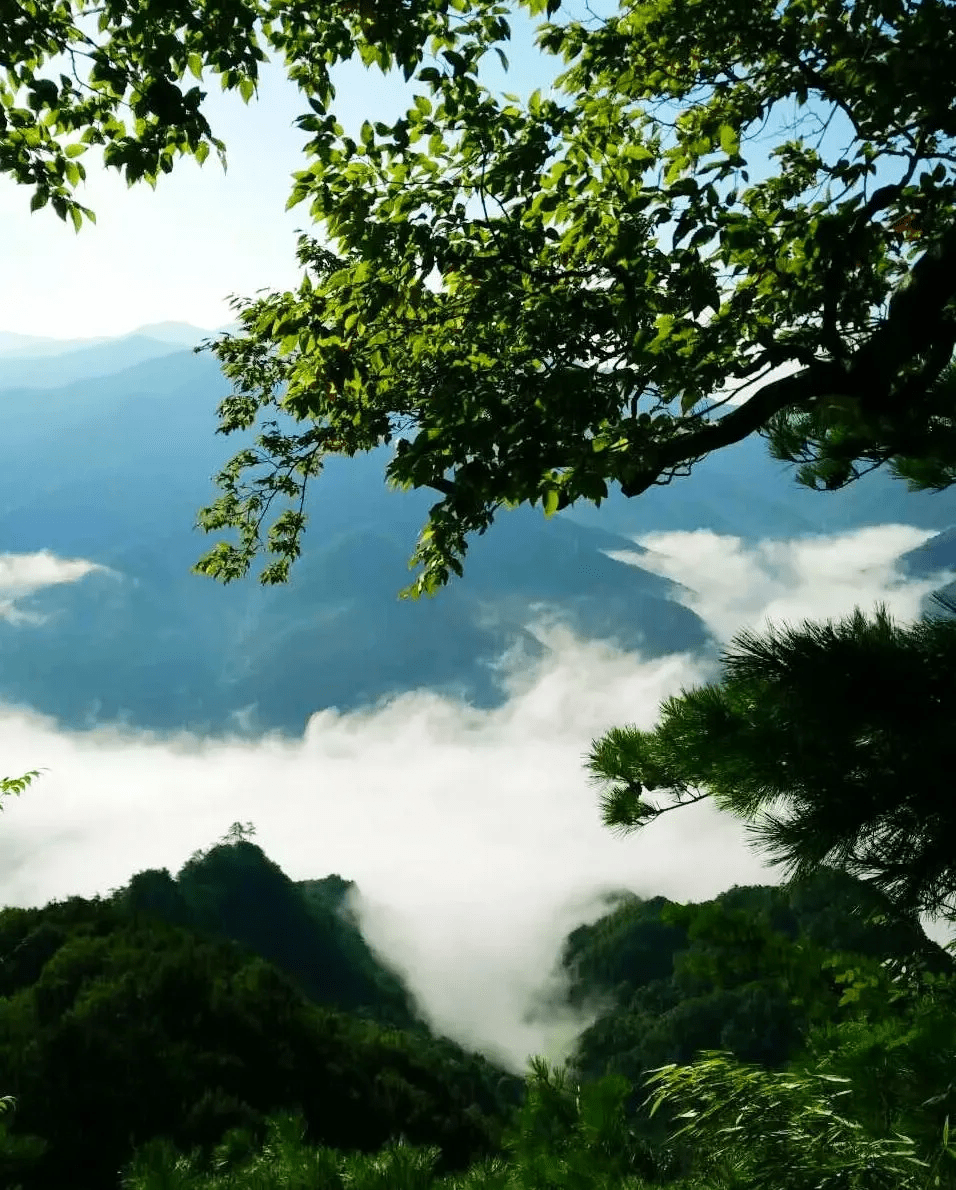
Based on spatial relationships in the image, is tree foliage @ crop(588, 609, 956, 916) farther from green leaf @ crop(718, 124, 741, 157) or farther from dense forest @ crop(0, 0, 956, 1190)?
green leaf @ crop(718, 124, 741, 157)

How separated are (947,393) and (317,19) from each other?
3445 millimetres

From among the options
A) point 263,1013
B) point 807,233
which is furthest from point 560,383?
point 263,1013

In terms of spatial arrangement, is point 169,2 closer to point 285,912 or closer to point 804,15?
point 804,15

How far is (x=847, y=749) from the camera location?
297 centimetres

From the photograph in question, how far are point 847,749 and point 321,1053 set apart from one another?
21.7 m

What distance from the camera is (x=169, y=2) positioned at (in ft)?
11.9

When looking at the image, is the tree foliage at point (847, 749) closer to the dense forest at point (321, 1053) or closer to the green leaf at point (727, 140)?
the dense forest at point (321, 1053)

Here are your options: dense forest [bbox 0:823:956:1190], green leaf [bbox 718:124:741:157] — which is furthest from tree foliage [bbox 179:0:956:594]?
dense forest [bbox 0:823:956:1190]

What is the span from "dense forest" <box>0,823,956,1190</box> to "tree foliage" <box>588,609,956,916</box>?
0.21 meters

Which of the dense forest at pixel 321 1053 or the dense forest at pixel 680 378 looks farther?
the dense forest at pixel 321 1053

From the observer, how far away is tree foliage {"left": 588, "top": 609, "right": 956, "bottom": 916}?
2.94 meters

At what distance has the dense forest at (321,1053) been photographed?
401 cm

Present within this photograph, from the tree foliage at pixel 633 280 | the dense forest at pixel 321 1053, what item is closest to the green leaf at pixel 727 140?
the tree foliage at pixel 633 280

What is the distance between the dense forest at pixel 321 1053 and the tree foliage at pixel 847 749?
21cm
